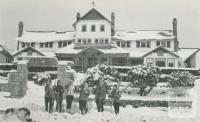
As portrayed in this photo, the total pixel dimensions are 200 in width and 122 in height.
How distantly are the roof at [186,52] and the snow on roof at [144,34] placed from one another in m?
2.05

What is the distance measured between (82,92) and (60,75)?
12.2 feet

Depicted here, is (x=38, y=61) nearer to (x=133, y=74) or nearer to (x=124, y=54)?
(x=133, y=74)

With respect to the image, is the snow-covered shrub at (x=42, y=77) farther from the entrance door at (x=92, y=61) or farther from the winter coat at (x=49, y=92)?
the winter coat at (x=49, y=92)

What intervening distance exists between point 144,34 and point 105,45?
6.10m

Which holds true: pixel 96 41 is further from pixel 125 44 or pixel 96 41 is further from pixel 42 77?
pixel 42 77

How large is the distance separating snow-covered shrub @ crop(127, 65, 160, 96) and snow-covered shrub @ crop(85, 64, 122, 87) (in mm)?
1509

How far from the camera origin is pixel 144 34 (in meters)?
42.0

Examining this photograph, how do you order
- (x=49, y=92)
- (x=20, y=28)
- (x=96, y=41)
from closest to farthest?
(x=49, y=92)
(x=96, y=41)
(x=20, y=28)

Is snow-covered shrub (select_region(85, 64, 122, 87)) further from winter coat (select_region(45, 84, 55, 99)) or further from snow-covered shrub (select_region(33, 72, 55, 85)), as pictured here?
winter coat (select_region(45, 84, 55, 99))

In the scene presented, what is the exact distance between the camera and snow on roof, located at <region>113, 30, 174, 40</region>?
40750 millimetres

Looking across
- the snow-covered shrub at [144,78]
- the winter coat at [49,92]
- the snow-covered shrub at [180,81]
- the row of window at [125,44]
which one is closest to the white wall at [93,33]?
the row of window at [125,44]

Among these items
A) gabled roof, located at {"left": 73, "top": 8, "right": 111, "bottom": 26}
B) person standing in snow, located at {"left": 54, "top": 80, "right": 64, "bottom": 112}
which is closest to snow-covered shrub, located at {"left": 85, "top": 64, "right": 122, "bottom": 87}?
person standing in snow, located at {"left": 54, "top": 80, "right": 64, "bottom": 112}

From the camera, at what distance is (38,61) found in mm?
20641

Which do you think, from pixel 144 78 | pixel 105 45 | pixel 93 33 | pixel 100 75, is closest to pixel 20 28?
pixel 93 33
